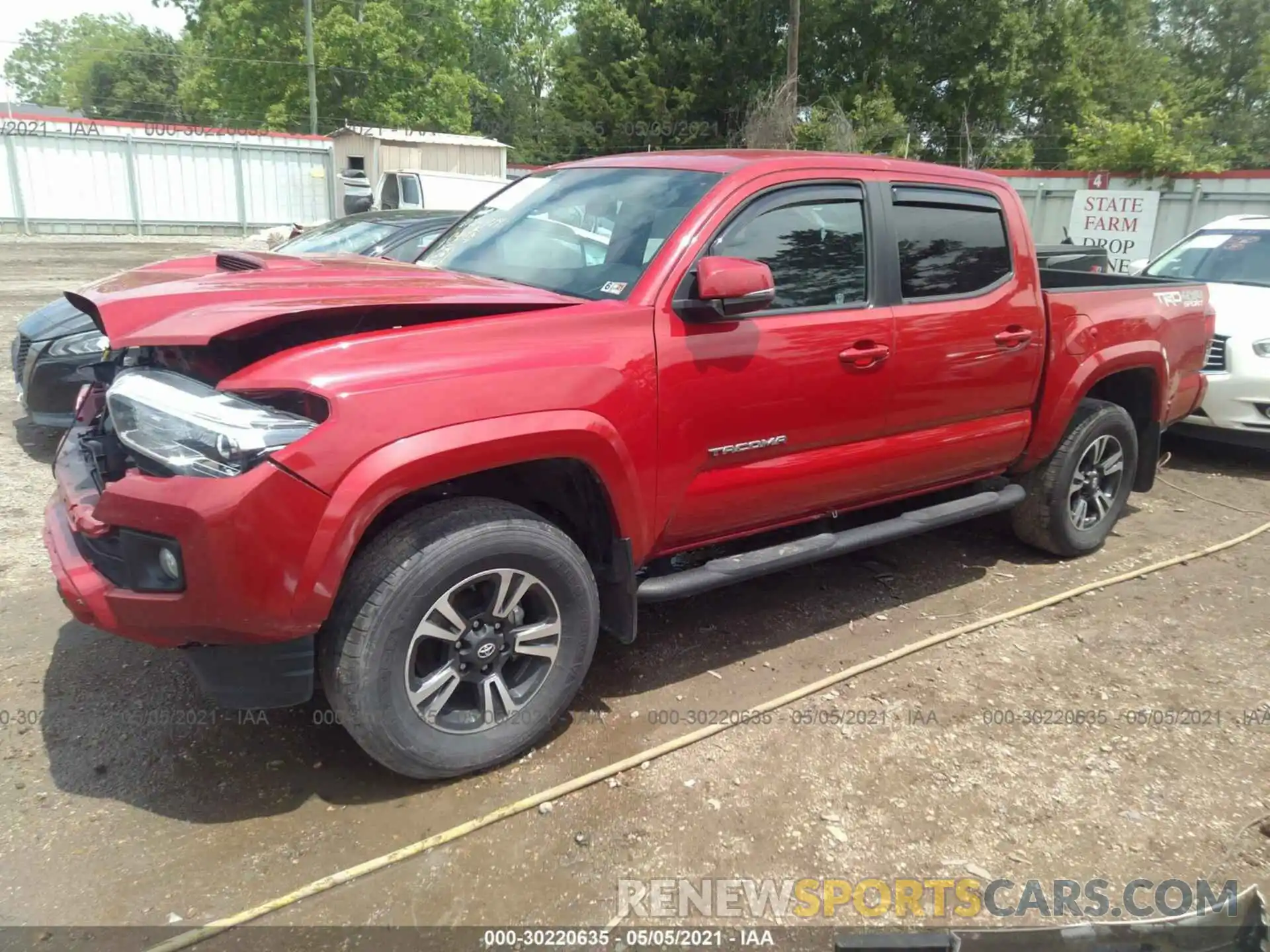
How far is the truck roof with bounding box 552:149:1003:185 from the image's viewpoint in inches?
141

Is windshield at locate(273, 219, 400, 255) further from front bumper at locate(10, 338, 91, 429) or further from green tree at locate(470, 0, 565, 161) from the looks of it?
green tree at locate(470, 0, 565, 161)

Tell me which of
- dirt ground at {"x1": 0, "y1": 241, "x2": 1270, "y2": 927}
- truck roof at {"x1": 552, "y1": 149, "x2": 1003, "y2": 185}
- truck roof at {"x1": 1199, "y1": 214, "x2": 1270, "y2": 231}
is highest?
truck roof at {"x1": 552, "y1": 149, "x2": 1003, "y2": 185}

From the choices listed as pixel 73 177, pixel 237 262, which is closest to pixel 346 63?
pixel 73 177

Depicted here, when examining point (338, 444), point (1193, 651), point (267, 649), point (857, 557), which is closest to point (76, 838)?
point (267, 649)

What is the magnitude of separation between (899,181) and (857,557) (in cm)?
200

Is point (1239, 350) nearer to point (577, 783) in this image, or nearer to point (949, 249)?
point (949, 249)

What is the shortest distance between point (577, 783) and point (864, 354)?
6.35 feet

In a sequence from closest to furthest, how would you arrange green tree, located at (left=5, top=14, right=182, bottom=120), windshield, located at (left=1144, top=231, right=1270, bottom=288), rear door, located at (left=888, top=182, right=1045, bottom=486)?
1. rear door, located at (left=888, top=182, right=1045, bottom=486)
2. windshield, located at (left=1144, top=231, right=1270, bottom=288)
3. green tree, located at (left=5, top=14, right=182, bottom=120)

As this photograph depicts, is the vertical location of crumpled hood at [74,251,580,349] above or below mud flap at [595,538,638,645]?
above

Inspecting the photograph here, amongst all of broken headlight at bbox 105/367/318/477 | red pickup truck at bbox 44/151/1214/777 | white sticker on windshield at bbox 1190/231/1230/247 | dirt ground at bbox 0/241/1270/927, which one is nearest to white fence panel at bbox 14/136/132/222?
dirt ground at bbox 0/241/1270/927

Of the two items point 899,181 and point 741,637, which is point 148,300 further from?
point 899,181

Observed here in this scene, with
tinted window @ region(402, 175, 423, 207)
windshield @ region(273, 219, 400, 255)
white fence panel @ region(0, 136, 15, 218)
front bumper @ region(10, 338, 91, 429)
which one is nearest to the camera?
front bumper @ region(10, 338, 91, 429)

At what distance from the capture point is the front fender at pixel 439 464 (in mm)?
2496

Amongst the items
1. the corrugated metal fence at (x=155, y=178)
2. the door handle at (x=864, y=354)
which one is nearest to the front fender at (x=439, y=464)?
the door handle at (x=864, y=354)
